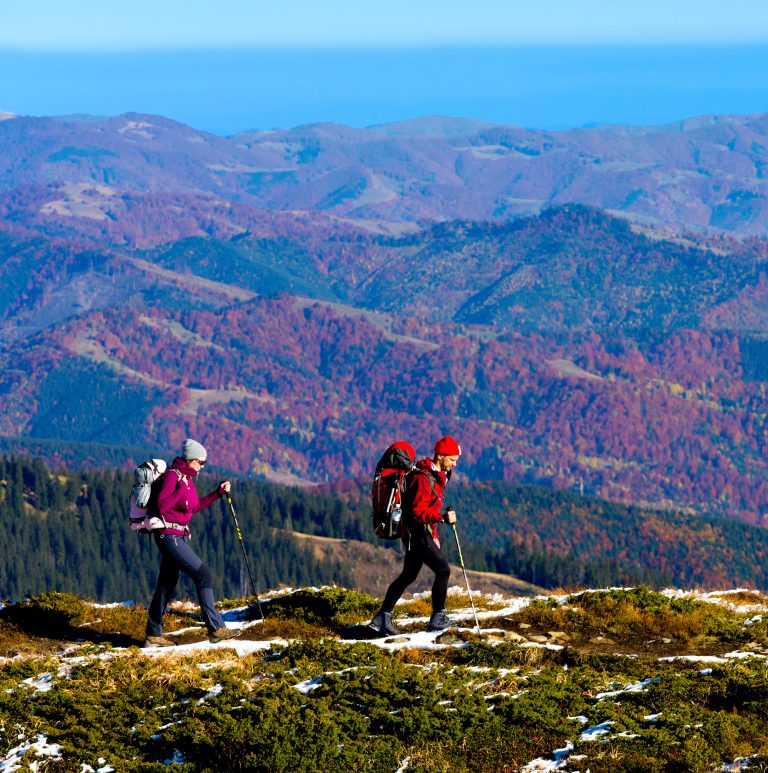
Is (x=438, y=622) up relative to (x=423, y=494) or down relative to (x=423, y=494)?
down

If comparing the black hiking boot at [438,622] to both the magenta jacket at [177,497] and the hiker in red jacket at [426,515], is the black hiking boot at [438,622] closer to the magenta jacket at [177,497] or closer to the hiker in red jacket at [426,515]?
the hiker in red jacket at [426,515]

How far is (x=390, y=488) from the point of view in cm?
2961

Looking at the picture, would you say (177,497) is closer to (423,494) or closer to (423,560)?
(423,494)

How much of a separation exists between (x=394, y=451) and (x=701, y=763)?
418 inches

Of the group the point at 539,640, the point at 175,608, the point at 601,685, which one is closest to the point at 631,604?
the point at 539,640

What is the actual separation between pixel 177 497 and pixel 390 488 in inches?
195

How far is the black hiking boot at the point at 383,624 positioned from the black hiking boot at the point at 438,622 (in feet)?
2.84

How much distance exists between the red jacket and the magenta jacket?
4489 millimetres

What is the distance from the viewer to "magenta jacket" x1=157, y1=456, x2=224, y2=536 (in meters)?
30.3

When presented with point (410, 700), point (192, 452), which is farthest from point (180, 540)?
point (410, 700)

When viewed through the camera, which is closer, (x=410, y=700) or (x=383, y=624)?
(x=410, y=700)

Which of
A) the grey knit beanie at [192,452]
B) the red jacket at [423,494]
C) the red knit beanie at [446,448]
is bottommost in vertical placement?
the red jacket at [423,494]

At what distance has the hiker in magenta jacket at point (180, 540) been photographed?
3039 centimetres

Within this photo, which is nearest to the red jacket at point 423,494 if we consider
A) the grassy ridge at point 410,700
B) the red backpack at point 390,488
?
the red backpack at point 390,488
